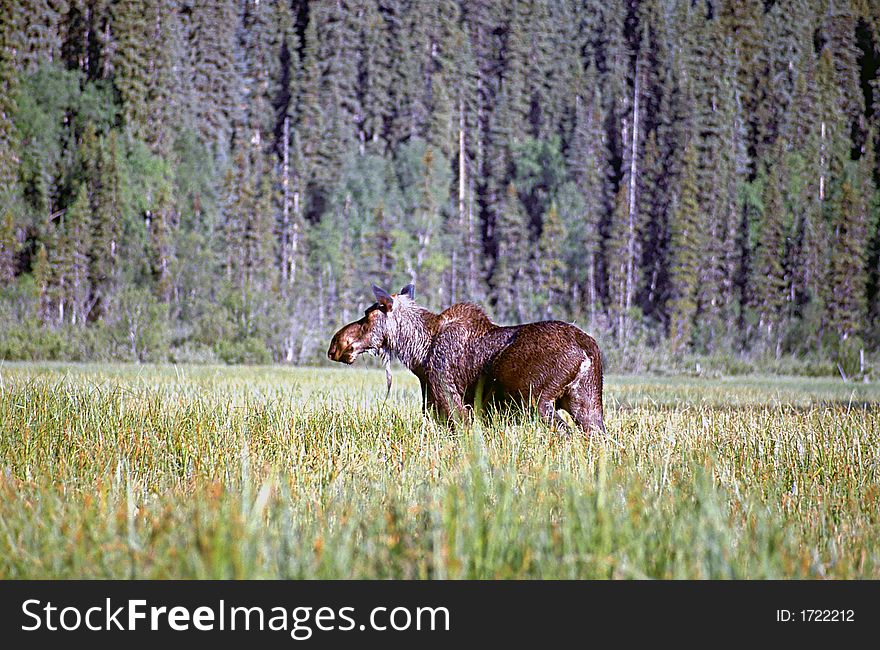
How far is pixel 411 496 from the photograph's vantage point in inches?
171

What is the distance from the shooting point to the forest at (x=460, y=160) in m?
26.5

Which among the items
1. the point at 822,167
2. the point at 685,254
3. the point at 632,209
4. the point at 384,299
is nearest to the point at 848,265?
the point at 685,254

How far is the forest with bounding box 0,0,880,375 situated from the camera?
86.8ft

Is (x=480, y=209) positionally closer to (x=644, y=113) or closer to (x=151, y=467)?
(x=644, y=113)

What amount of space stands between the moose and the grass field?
0.77ft

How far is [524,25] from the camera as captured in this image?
33219 mm

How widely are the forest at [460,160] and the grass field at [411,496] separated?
53.4ft

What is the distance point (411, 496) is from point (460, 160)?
3045 centimetres

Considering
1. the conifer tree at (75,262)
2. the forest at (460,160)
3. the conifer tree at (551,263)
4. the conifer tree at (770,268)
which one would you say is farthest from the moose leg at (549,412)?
the conifer tree at (551,263)

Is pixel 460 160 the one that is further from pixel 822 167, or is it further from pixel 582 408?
pixel 582 408

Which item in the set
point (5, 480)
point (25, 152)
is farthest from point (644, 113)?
point (5, 480)

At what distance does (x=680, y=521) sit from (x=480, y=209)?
30959mm

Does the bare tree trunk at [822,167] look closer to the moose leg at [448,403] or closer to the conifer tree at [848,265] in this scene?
the conifer tree at [848,265]
